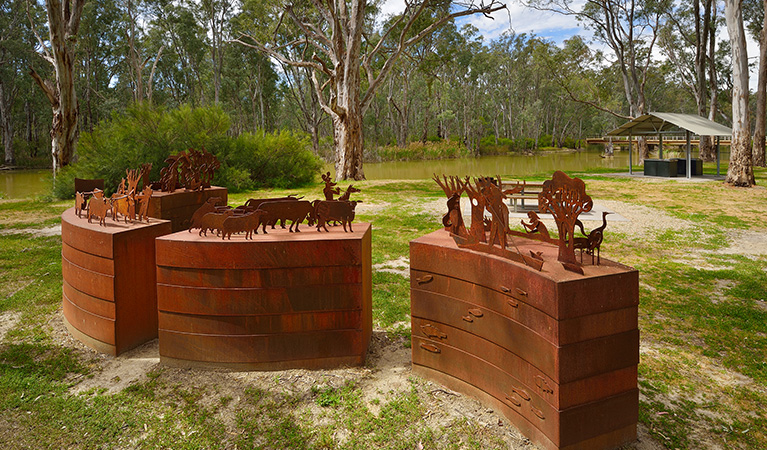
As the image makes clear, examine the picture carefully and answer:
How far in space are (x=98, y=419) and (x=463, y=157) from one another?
142 ft

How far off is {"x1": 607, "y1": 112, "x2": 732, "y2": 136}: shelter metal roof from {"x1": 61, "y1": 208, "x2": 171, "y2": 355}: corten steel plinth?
63.4ft

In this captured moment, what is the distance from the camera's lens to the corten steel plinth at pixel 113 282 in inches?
150

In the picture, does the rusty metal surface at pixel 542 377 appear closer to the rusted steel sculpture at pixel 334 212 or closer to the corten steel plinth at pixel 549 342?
the corten steel plinth at pixel 549 342

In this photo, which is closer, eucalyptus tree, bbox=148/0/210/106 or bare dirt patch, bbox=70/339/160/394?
bare dirt patch, bbox=70/339/160/394

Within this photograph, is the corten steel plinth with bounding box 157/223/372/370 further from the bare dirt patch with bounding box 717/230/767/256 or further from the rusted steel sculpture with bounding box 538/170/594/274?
the bare dirt patch with bounding box 717/230/767/256

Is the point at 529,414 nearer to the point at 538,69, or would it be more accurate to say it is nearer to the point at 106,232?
the point at 106,232

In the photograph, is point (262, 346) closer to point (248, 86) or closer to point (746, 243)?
point (746, 243)

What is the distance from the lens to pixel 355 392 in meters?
3.30

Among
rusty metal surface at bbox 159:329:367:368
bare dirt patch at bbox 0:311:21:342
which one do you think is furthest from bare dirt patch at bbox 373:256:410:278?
bare dirt patch at bbox 0:311:21:342

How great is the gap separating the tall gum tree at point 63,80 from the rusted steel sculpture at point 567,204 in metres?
16.2

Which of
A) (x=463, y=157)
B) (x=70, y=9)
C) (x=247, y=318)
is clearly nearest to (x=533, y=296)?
(x=247, y=318)

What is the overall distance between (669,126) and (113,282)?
23359 millimetres

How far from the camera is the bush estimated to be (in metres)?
14.4

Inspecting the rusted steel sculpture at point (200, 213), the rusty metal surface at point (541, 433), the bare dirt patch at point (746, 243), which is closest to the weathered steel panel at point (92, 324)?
the rusted steel sculpture at point (200, 213)
